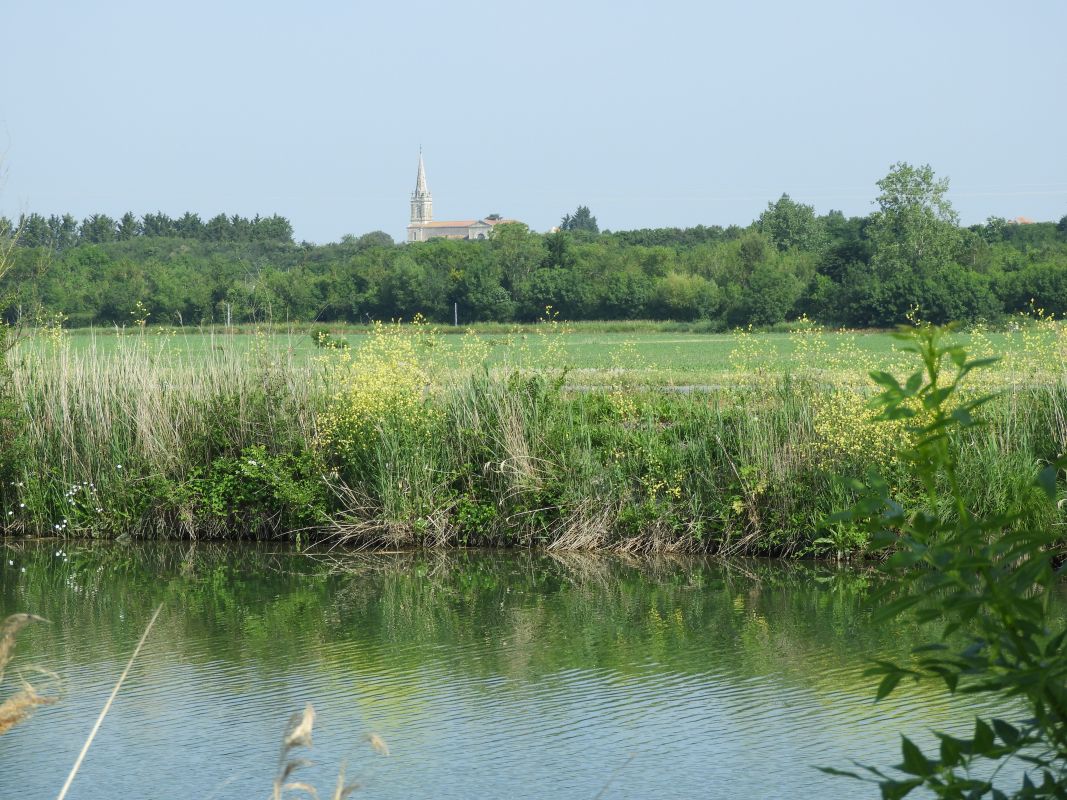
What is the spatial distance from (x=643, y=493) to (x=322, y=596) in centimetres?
319

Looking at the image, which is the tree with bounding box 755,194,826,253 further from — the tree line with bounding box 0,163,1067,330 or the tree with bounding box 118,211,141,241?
the tree with bounding box 118,211,141,241

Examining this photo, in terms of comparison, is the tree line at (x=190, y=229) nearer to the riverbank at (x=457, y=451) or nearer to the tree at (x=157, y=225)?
the tree at (x=157, y=225)

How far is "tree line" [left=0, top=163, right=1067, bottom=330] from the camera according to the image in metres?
60.1

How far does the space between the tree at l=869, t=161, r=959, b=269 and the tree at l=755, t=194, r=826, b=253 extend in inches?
790

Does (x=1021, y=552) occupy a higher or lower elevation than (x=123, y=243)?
lower

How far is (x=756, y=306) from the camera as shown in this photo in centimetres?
7069

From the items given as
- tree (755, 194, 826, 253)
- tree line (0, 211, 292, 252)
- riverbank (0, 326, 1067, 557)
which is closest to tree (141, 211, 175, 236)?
tree line (0, 211, 292, 252)

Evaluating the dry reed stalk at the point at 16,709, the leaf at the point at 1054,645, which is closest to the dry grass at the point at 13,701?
the dry reed stalk at the point at 16,709

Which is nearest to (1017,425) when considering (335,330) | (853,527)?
(853,527)

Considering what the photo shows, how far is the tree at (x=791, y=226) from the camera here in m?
97.4

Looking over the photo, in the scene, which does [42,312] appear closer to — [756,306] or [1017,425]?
[1017,425]

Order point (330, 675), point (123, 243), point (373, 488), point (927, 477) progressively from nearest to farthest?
point (927, 477), point (330, 675), point (373, 488), point (123, 243)

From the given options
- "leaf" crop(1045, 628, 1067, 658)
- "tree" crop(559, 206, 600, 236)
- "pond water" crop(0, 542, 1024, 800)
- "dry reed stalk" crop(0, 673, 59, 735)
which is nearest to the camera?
"leaf" crop(1045, 628, 1067, 658)

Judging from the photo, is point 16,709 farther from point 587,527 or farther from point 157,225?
point 157,225
